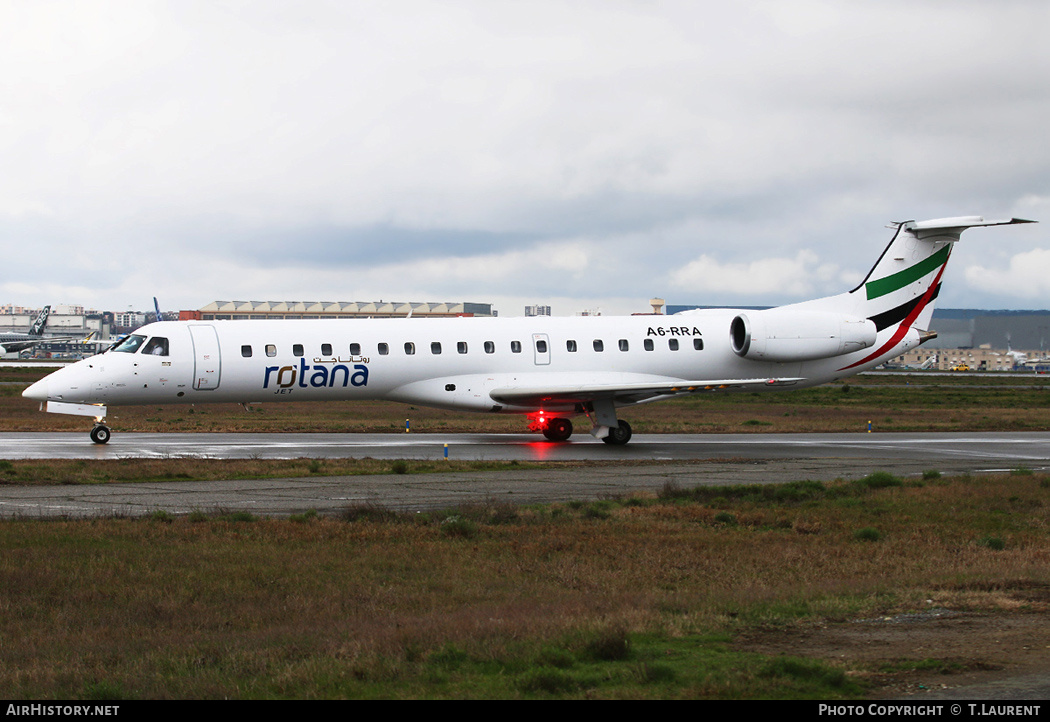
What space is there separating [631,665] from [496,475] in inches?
559

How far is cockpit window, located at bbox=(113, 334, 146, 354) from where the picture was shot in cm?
2795

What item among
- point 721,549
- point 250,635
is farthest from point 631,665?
point 721,549

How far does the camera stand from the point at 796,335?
32125 millimetres

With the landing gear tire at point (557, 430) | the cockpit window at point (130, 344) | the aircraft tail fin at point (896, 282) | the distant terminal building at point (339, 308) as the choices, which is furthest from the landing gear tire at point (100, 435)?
the distant terminal building at point (339, 308)

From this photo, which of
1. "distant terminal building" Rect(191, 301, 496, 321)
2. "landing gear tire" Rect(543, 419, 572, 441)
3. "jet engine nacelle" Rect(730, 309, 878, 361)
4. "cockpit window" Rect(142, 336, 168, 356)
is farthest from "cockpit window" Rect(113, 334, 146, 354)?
"distant terminal building" Rect(191, 301, 496, 321)

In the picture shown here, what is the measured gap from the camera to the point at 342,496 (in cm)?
1802

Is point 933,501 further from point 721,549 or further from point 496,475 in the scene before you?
point 496,475

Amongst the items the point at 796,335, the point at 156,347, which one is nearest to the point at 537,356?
the point at 796,335

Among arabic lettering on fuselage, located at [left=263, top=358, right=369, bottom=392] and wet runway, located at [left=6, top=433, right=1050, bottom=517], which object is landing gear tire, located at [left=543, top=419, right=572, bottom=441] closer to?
wet runway, located at [left=6, top=433, right=1050, bottom=517]

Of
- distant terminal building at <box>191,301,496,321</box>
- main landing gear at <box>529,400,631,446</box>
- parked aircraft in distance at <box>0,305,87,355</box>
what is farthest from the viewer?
parked aircraft in distance at <box>0,305,87,355</box>

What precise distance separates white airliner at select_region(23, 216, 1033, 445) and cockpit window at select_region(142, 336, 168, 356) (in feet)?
0.10

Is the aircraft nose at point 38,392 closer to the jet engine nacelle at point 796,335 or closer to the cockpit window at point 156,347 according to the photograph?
the cockpit window at point 156,347

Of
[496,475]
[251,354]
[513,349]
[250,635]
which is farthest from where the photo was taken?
[513,349]

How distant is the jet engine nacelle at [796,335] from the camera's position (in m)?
31.8
